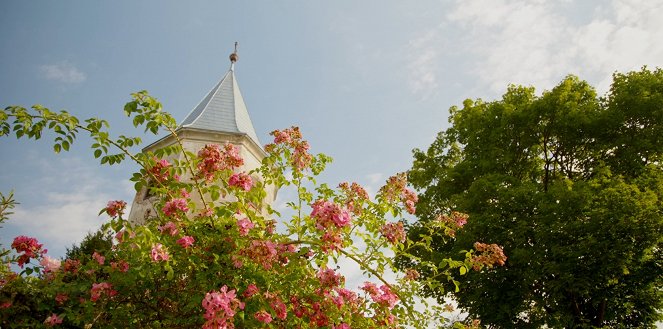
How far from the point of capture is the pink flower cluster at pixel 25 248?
5000 millimetres

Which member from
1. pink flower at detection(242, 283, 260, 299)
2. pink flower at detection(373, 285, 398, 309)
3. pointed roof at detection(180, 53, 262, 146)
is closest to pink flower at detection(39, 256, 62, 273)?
pink flower at detection(242, 283, 260, 299)

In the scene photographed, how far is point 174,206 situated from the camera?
172 inches

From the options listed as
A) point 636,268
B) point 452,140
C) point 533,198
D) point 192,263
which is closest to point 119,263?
point 192,263

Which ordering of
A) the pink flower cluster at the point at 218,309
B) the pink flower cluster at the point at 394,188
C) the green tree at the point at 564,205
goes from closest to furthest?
the pink flower cluster at the point at 218,309 < the pink flower cluster at the point at 394,188 < the green tree at the point at 564,205

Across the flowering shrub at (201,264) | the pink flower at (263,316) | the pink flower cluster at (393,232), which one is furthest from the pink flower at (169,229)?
the pink flower cluster at (393,232)

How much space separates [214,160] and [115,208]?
123 centimetres

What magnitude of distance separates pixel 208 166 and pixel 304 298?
1.73 metres

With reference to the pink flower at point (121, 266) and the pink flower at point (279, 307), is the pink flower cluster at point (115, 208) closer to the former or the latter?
the pink flower at point (121, 266)

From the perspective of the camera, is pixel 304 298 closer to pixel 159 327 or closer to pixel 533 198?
pixel 159 327

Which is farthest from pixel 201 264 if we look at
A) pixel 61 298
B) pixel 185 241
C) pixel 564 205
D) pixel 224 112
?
pixel 224 112

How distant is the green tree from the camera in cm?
1103

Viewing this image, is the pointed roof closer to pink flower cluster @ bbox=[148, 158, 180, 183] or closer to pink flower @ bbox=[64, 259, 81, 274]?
pink flower @ bbox=[64, 259, 81, 274]

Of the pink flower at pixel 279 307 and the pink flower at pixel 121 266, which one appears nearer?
the pink flower at pixel 279 307

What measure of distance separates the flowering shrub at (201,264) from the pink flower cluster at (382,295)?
13 mm
